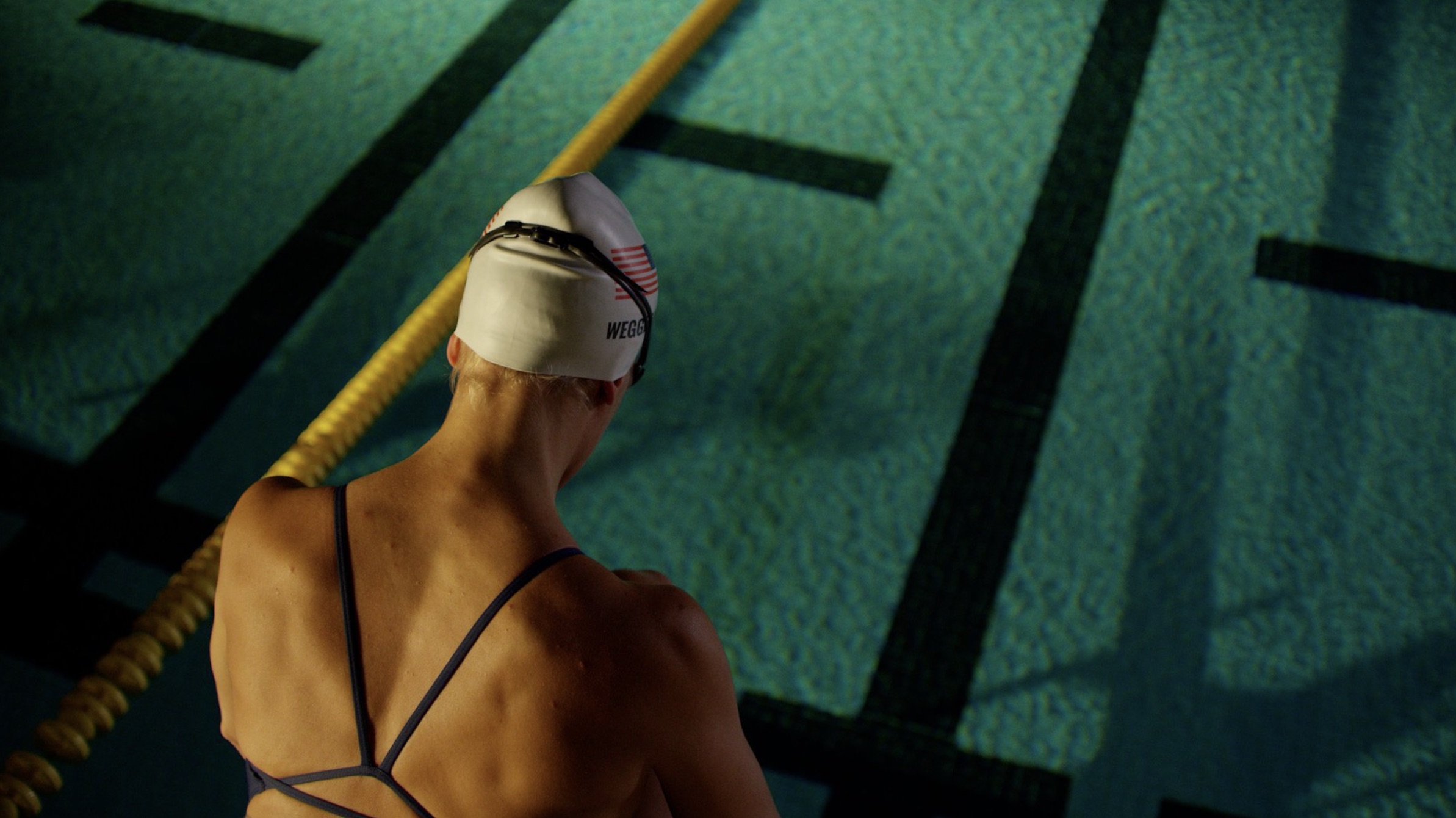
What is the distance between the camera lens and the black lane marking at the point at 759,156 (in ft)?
9.23

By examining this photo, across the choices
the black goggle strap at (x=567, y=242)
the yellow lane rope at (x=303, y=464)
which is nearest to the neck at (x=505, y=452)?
the black goggle strap at (x=567, y=242)

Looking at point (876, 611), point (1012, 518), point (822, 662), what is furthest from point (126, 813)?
point (1012, 518)

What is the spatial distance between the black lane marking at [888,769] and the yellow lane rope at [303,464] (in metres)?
0.83

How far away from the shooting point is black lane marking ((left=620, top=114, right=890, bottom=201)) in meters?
2.81

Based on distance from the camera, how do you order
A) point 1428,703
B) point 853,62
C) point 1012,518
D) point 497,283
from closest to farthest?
point 497,283 < point 1428,703 < point 1012,518 < point 853,62

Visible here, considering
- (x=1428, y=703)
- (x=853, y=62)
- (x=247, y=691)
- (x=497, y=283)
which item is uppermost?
(x=497, y=283)

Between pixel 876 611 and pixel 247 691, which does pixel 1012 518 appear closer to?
pixel 876 611

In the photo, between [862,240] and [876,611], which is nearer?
[876,611]

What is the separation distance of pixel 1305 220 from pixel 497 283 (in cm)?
230

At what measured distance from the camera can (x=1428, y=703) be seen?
1908 millimetres

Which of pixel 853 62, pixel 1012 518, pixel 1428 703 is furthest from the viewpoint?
pixel 853 62

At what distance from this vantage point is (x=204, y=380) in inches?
94.1

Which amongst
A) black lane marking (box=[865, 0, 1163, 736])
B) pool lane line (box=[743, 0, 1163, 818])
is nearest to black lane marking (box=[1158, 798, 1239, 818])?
pool lane line (box=[743, 0, 1163, 818])

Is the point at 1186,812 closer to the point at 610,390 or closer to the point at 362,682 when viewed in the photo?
the point at 610,390
